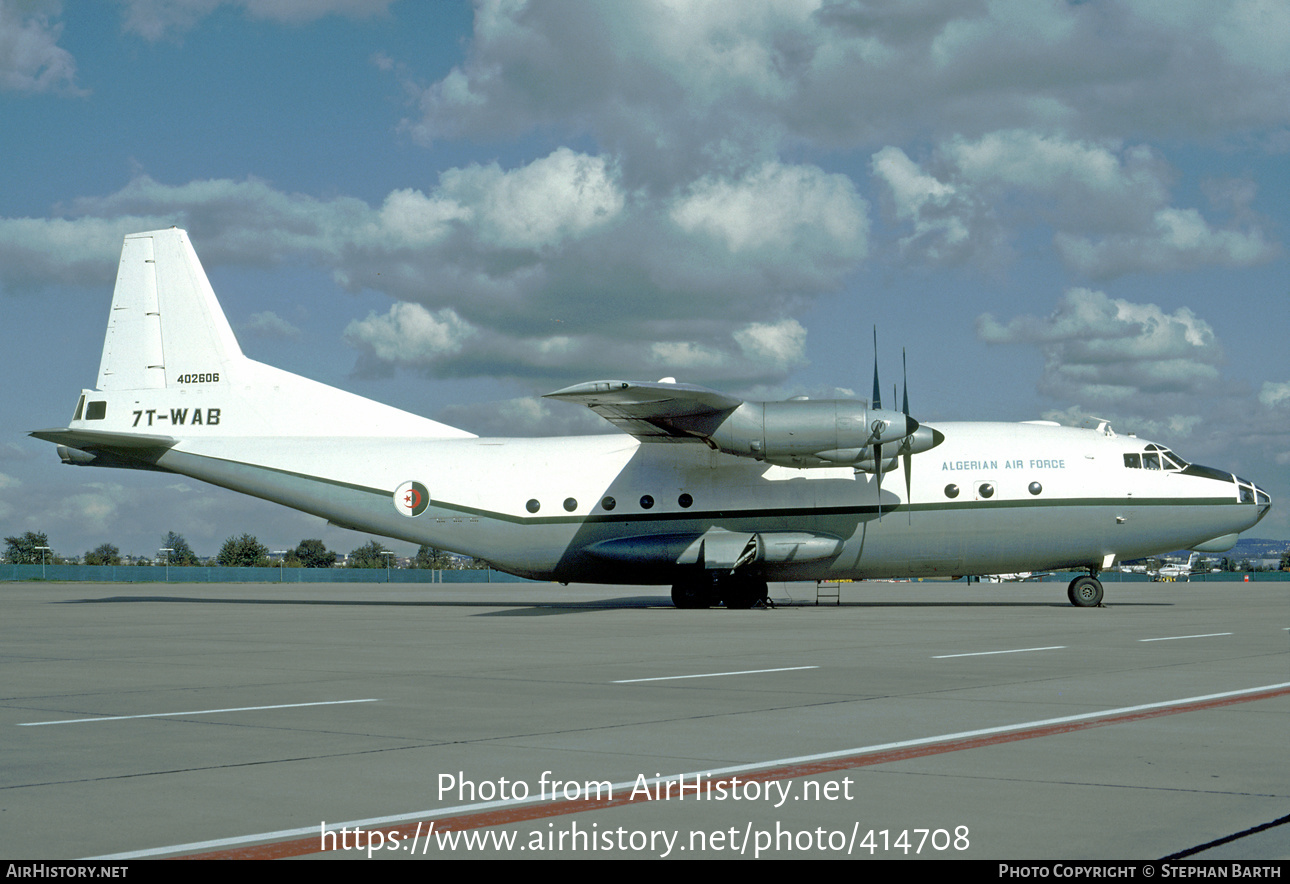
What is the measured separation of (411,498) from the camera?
97.4ft

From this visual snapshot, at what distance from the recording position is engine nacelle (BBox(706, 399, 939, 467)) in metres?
26.2

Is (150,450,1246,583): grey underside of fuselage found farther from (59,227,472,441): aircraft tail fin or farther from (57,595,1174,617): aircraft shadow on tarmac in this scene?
(59,227,472,441): aircraft tail fin

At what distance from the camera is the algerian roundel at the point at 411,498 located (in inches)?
1168

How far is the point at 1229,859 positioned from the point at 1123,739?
329 centimetres

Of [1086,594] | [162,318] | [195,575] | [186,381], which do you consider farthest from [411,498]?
[195,575]

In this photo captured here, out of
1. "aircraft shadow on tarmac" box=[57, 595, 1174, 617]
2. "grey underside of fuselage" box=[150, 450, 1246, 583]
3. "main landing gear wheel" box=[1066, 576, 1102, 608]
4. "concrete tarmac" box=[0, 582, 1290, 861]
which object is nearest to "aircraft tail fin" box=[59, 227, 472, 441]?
"grey underside of fuselage" box=[150, 450, 1246, 583]

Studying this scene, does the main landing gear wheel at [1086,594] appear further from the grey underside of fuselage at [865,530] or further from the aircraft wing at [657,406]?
the aircraft wing at [657,406]

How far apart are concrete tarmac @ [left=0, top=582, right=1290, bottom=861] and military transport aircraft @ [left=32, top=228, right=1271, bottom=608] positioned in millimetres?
10255

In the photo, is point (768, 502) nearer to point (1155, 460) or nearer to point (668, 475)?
point (668, 475)

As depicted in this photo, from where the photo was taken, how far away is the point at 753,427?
86.4 ft

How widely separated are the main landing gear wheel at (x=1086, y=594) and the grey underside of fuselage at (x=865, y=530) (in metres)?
0.59

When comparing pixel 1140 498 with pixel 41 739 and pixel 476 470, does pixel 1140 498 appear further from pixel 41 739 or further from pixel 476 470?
pixel 41 739

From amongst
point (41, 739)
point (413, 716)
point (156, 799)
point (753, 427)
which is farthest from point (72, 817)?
point (753, 427)

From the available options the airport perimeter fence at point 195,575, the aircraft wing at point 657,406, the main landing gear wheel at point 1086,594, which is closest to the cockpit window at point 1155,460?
the main landing gear wheel at point 1086,594
